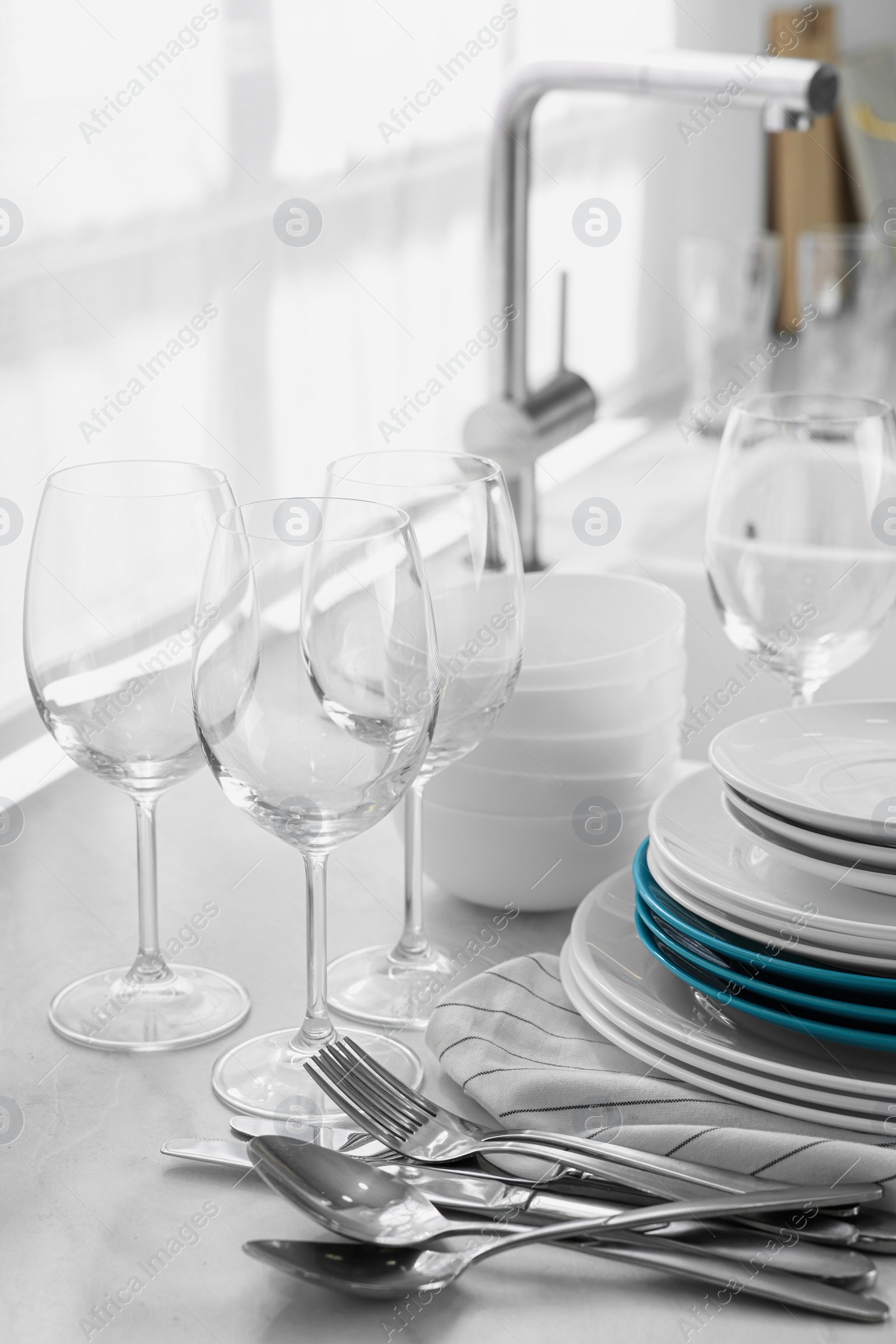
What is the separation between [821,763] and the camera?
0.68 m

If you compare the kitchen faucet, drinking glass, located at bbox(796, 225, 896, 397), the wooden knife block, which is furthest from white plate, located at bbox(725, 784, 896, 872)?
the wooden knife block

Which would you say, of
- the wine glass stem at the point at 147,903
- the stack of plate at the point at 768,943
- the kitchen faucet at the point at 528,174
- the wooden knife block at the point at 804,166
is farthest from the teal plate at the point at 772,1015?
the wooden knife block at the point at 804,166

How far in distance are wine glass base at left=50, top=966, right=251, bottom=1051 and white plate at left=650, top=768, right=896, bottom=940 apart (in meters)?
0.21

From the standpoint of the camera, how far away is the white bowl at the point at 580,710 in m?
0.75

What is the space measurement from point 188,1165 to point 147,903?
0.15 meters

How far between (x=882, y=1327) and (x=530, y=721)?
0.34 meters

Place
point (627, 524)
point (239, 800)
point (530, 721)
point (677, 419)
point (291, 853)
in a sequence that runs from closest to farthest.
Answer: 1. point (239, 800)
2. point (530, 721)
3. point (291, 853)
4. point (627, 524)
5. point (677, 419)

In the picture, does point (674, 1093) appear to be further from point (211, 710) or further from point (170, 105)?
point (170, 105)

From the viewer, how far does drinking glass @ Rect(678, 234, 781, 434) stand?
168 centimetres

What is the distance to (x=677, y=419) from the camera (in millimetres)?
1887

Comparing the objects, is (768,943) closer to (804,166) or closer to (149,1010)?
(149,1010)

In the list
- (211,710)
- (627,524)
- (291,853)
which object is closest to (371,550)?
(211,710)

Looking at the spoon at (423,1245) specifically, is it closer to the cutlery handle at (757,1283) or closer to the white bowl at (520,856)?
the cutlery handle at (757,1283)

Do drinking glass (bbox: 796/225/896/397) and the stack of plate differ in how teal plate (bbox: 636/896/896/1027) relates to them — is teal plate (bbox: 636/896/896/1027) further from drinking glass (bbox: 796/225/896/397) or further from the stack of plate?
drinking glass (bbox: 796/225/896/397)
